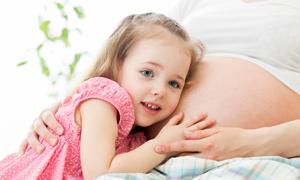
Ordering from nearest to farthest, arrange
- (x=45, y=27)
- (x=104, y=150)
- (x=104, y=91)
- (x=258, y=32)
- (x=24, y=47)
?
(x=104, y=150)
(x=104, y=91)
(x=258, y=32)
(x=45, y=27)
(x=24, y=47)

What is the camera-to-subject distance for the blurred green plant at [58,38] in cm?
253

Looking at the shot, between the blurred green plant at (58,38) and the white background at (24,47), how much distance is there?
6cm

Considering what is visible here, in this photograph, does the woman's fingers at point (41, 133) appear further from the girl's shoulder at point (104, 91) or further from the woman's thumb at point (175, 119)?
the woman's thumb at point (175, 119)

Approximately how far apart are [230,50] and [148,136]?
38 centimetres

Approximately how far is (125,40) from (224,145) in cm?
40

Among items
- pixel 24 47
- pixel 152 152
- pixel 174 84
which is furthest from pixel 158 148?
pixel 24 47

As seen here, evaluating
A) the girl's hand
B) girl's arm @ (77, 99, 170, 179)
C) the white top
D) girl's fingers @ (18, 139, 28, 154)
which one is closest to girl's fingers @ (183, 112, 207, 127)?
the girl's hand

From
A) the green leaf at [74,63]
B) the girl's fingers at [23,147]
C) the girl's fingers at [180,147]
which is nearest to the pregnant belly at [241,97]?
the girl's fingers at [180,147]

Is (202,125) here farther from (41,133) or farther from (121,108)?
(41,133)

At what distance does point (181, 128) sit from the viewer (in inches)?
49.7

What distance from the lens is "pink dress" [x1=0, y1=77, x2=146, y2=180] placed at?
1.26m

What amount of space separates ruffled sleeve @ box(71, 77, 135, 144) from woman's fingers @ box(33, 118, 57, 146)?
0.33ft

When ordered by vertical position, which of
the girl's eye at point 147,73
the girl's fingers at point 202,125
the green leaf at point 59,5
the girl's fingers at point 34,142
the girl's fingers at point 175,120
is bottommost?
the girl's fingers at point 34,142

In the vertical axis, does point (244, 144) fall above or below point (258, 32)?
below
